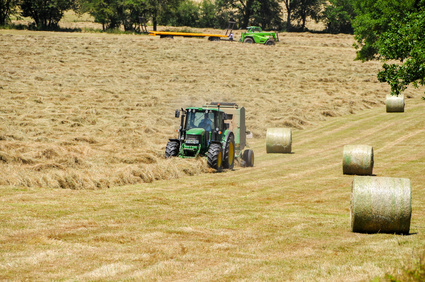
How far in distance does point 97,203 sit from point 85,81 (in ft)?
81.5

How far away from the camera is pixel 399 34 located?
16906 millimetres

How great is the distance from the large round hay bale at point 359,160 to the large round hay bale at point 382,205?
803 cm

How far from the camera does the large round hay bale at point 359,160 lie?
17812 millimetres

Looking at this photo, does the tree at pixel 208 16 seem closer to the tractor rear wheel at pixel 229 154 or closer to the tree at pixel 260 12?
the tree at pixel 260 12

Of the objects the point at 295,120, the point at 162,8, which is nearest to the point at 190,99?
the point at 295,120

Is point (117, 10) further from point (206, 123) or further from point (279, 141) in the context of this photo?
point (206, 123)

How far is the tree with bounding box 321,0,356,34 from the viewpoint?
301 ft

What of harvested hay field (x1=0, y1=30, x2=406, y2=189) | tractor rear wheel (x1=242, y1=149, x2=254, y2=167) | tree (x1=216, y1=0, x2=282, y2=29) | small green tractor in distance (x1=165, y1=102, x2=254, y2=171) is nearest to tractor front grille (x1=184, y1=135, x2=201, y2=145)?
small green tractor in distance (x1=165, y1=102, x2=254, y2=171)

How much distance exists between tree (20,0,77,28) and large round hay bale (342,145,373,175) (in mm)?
61895

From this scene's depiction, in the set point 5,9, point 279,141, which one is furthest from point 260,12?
point 279,141

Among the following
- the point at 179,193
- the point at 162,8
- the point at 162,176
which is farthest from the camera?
the point at 162,8

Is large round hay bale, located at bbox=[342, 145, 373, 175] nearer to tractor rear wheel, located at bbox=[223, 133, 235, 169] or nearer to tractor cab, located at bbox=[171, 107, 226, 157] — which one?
tractor rear wheel, located at bbox=[223, 133, 235, 169]

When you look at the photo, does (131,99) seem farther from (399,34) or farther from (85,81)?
(399,34)

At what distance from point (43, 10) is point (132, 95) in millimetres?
46717
